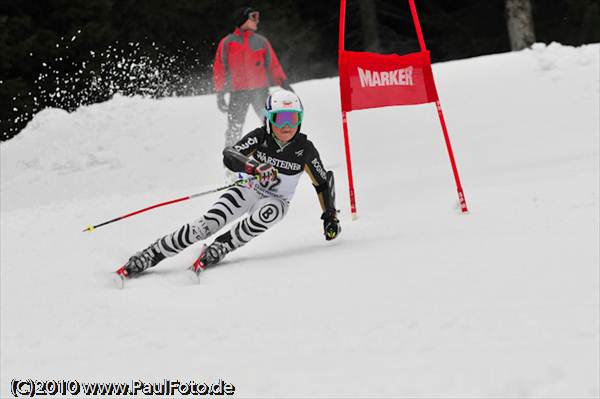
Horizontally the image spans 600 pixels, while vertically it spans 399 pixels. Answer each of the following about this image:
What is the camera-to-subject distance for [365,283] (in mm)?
4641

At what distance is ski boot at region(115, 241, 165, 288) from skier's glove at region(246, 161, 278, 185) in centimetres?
85

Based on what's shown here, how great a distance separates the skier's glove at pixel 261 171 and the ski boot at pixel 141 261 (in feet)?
2.78

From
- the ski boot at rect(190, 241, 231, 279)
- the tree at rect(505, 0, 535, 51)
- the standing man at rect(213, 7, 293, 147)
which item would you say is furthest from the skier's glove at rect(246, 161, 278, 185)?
the tree at rect(505, 0, 535, 51)

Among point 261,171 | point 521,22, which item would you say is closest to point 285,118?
point 261,171

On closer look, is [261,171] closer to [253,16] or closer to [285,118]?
[285,118]

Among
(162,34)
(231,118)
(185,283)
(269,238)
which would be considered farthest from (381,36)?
(185,283)

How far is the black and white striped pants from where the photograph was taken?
5.76m

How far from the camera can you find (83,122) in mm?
13516

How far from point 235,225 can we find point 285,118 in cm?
84

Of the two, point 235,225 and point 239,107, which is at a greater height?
point 239,107

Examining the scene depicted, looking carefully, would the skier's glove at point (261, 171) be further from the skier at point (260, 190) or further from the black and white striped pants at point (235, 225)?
the black and white striped pants at point (235, 225)

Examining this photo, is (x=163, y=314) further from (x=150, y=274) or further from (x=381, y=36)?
(x=381, y=36)

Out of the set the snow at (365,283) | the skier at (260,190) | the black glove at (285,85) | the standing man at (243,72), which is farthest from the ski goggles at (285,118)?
the standing man at (243,72)

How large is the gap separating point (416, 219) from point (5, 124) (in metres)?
11.7
